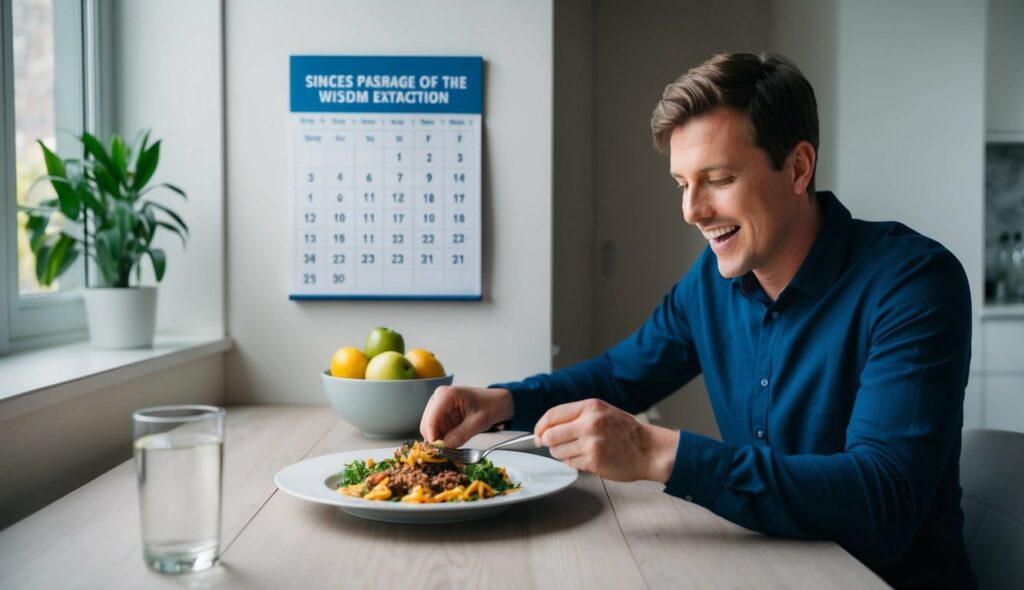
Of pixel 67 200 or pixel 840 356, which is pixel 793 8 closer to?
pixel 840 356

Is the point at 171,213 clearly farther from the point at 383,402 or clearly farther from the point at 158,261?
the point at 383,402

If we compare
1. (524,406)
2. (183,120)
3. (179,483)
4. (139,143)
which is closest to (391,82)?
(183,120)

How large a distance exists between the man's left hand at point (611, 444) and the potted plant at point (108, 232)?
104cm

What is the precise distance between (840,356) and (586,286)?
83.4 inches

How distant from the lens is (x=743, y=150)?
4.23 feet

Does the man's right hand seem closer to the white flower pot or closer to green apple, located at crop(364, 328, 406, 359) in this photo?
green apple, located at crop(364, 328, 406, 359)

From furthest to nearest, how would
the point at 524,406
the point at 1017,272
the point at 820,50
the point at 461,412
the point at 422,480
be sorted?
the point at 1017,272, the point at 820,50, the point at 524,406, the point at 461,412, the point at 422,480

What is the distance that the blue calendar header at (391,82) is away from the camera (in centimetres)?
192

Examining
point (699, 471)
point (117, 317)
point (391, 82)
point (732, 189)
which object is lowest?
point (699, 471)

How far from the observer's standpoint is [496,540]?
1.01 m

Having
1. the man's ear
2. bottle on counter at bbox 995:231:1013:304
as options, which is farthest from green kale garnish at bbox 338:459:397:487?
bottle on counter at bbox 995:231:1013:304

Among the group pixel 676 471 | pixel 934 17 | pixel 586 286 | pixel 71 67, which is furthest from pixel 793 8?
pixel 676 471

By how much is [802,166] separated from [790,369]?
0.31 m

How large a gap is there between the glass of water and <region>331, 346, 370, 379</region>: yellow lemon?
0.74 metres
